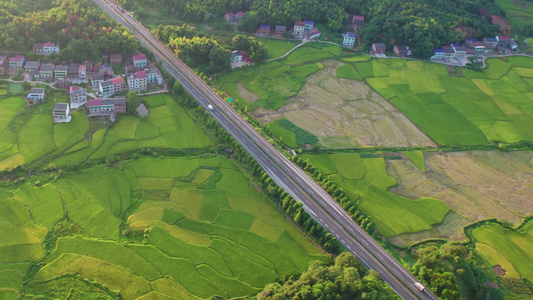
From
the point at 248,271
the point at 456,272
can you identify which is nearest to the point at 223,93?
the point at 248,271

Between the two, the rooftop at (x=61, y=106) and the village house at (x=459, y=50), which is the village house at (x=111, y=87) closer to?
the rooftop at (x=61, y=106)

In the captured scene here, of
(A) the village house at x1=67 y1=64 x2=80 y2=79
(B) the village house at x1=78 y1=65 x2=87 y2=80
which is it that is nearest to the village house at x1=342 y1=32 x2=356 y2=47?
(B) the village house at x1=78 y1=65 x2=87 y2=80

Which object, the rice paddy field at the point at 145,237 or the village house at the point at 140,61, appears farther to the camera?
the village house at the point at 140,61

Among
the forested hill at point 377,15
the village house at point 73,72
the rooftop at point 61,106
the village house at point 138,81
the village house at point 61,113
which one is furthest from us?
the forested hill at point 377,15

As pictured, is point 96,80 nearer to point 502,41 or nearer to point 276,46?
point 276,46

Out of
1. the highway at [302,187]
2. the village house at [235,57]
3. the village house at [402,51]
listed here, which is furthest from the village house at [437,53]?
the highway at [302,187]

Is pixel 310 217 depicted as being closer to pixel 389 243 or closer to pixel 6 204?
pixel 389 243

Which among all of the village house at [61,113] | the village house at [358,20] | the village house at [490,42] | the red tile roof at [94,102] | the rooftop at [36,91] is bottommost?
the village house at [61,113]
